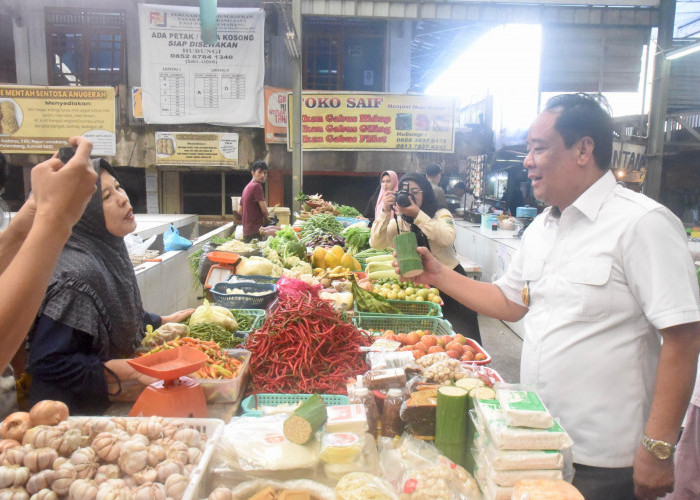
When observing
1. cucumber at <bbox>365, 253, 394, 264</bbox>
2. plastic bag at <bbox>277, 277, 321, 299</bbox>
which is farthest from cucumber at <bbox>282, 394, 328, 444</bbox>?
cucumber at <bbox>365, 253, 394, 264</bbox>

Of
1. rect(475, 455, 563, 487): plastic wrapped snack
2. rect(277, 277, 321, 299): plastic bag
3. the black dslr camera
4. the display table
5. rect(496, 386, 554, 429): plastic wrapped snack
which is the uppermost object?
the black dslr camera

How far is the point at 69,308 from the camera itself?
6.72 ft

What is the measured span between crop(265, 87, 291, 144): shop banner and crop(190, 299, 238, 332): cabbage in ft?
31.5

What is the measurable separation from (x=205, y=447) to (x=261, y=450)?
18 centimetres

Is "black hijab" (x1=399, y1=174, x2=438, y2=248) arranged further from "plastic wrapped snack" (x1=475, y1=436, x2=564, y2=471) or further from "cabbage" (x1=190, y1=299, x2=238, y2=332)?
"plastic wrapped snack" (x1=475, y1=436, x2=564, y2=471)

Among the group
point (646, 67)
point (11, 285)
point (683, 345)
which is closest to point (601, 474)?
point (683, 345)

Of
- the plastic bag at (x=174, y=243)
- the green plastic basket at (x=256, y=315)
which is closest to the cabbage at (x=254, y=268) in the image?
the green plastic basket at (x=256, y=315)

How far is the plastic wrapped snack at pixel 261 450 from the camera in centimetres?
142

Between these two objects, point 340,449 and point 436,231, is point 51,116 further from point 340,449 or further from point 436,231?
point 340,449

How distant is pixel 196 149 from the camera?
12.2 metres

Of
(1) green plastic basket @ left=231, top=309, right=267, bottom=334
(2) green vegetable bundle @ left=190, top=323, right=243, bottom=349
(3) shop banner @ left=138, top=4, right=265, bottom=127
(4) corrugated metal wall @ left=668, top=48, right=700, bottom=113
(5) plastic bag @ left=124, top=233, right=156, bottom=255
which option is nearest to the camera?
(2) green vegetable bundle @ left=190, top=323, right=243, bottom=349

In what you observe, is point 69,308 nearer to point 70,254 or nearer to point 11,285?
point 70,254

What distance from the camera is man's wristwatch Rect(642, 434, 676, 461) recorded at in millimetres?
1629

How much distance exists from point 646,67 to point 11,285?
10.1m
